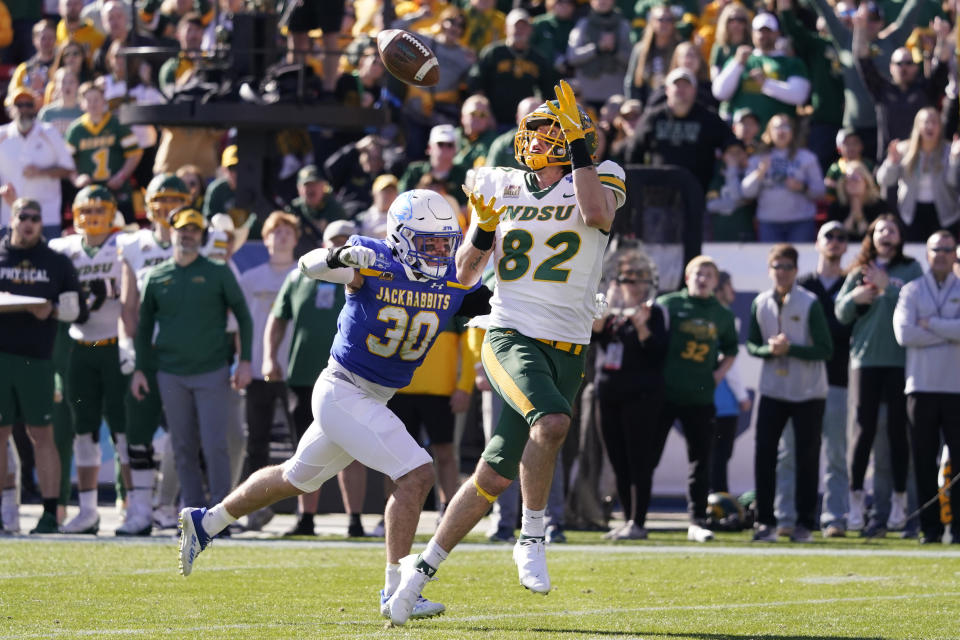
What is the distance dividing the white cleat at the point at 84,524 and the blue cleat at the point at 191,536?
12.3 ft

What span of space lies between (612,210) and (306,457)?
1581 millimetres

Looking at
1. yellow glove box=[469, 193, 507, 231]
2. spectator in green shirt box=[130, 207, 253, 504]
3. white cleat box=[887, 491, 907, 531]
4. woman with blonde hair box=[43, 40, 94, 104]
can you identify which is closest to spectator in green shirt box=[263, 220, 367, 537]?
spectator in green shirt box=[130, 207, 253, 504]

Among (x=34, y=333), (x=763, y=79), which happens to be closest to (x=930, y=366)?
(x=763, y=79)

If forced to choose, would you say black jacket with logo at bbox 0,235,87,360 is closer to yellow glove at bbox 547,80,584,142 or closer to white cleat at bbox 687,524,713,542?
white cleat at bbox 687,524,713,542

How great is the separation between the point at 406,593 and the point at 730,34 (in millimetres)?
9348

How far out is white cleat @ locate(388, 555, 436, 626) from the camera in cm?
682

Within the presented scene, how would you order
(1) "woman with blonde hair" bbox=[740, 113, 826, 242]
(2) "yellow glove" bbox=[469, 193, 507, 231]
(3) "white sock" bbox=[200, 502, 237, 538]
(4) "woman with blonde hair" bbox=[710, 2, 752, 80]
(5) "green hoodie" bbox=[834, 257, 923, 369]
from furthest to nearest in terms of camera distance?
(4) "woman with blonde hair" bbox=[710, 2, 752, 80] < (1) "woman with blonde hair" bbox=[740, 113, 826, 242] < (5) "green hoodie" bbox=[834, 257, 923, 369] < (3) "white sock" bbox=[200, 502, 237, 538] < (2) "yellow glove" bbox=[469, 193, 507, 231]

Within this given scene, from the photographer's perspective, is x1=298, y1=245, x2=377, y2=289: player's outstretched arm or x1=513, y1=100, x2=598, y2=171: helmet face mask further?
x1=513, y1=100, x2=598, y2=171: helmet face mask

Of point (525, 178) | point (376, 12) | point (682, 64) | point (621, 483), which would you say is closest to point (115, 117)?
point (376, 12)

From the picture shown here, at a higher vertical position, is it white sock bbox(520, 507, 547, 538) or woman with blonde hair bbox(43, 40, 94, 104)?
woman with blonde hair bbox(43, 40, 94, 104)

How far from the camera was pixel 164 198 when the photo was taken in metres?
11.9

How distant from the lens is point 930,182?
44.9 ft

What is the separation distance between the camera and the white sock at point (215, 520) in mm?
7594

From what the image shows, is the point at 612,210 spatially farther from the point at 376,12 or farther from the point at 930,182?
the point at 376,12
